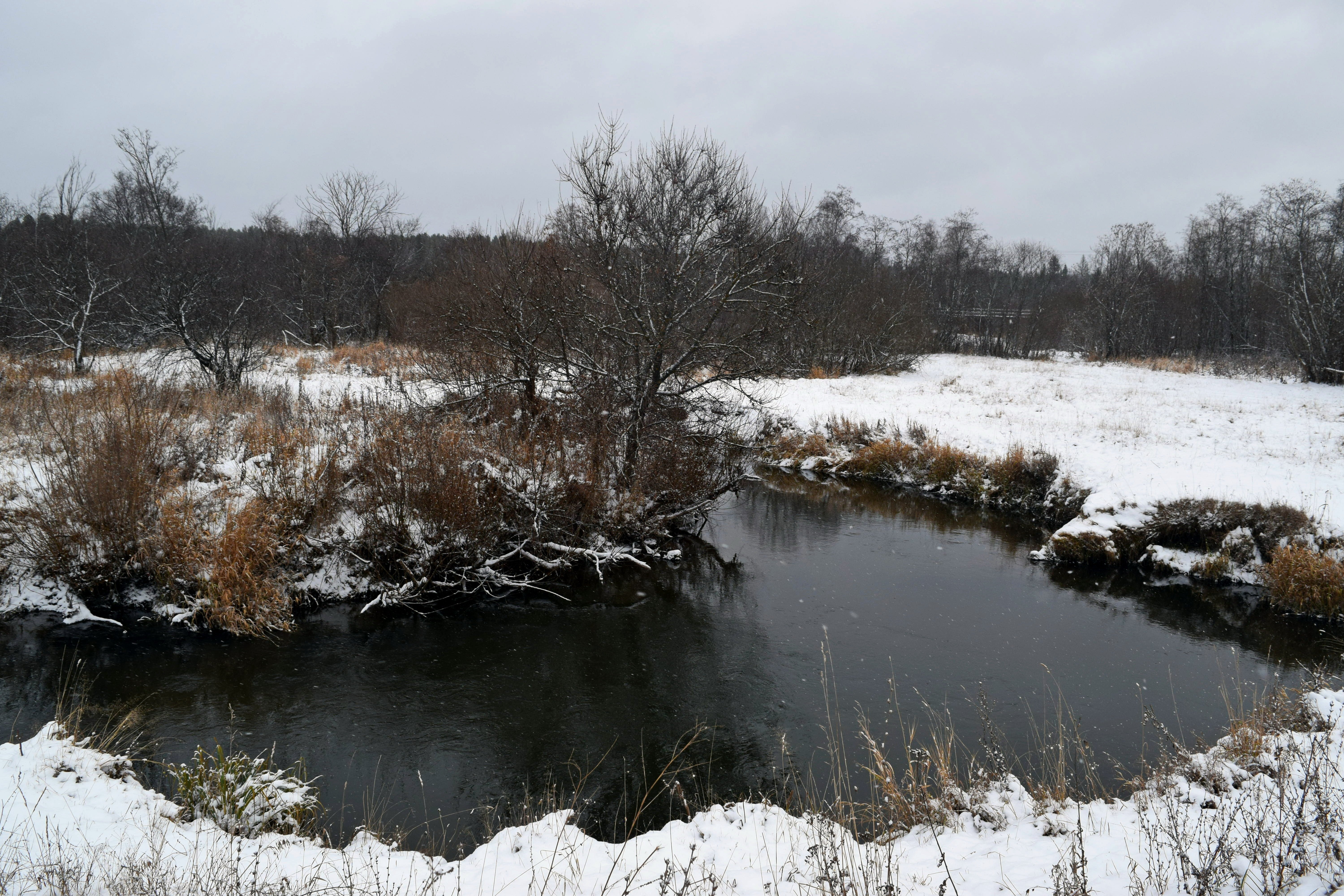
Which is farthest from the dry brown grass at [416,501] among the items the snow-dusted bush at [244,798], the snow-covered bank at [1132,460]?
the snow-covered bank at [1132,460]

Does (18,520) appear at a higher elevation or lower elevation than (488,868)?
higher

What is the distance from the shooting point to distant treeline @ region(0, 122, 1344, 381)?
12.0 m

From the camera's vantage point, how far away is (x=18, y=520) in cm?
850

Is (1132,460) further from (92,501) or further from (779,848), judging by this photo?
(92,501)

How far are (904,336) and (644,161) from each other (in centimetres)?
2306

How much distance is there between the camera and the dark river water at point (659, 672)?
239 inches

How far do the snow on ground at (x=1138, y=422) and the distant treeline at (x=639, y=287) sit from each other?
2.40 m

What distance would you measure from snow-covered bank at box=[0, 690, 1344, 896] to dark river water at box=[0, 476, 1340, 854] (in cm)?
108

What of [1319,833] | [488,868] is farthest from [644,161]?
[1319,833]

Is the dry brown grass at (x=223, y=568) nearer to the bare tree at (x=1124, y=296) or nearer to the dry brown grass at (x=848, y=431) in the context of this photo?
the dry brown grass at (x=848, y=431)

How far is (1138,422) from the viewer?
1681 cm

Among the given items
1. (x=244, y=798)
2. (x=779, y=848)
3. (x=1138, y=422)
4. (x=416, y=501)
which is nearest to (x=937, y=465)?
(x=1138, y=422)

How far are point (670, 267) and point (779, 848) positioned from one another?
9.25m

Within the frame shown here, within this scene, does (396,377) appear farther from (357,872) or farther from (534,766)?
(357,872)
